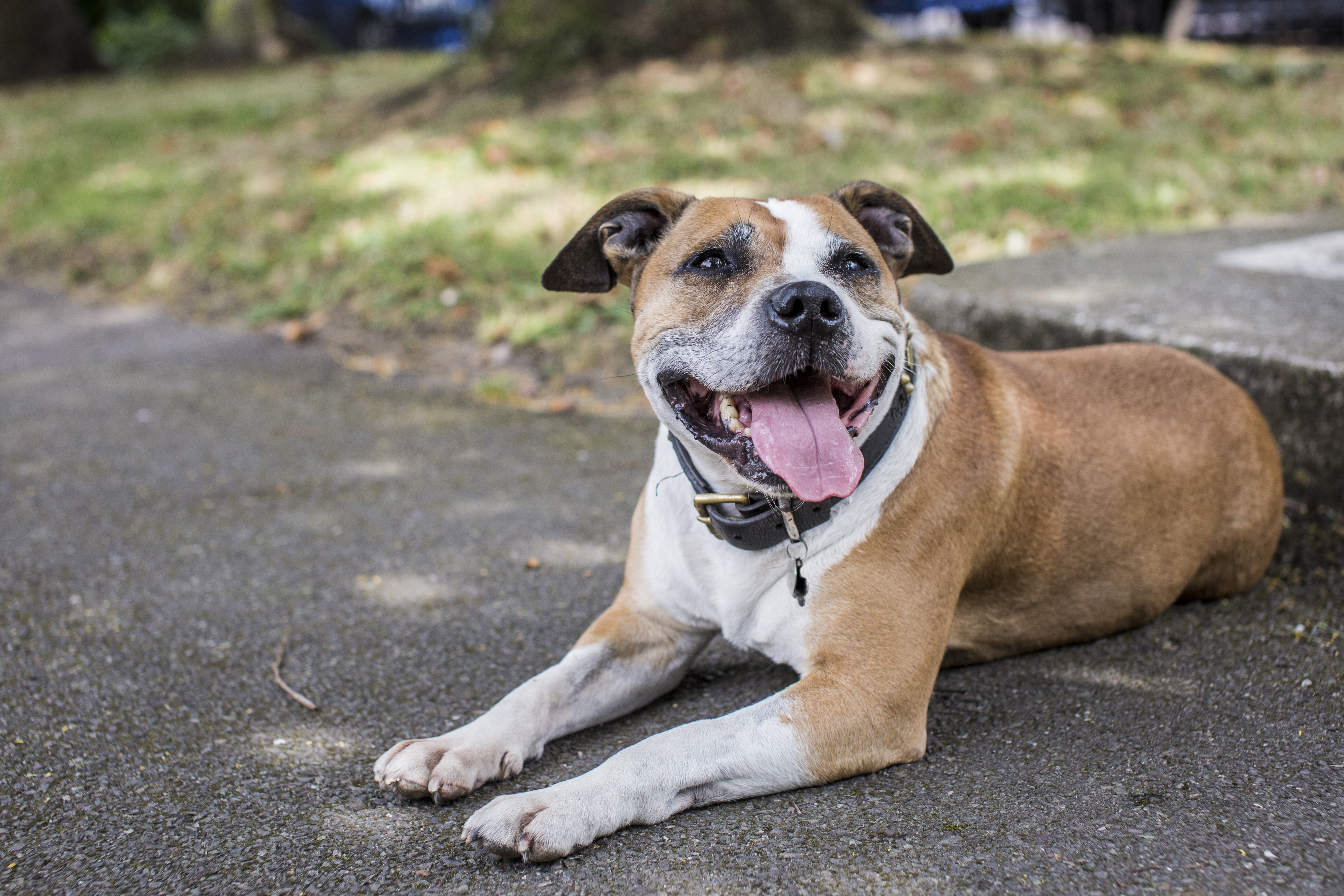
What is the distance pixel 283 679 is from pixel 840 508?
1.70m

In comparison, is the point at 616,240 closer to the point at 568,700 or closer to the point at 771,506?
the point at 771,506

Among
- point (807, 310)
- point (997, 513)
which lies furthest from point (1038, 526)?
point (807, 310)

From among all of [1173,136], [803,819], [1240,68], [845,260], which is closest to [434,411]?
[845,260]

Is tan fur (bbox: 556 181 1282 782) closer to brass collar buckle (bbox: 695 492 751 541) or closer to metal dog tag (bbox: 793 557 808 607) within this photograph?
metal dog tag (bbox: 793 557 808 607)

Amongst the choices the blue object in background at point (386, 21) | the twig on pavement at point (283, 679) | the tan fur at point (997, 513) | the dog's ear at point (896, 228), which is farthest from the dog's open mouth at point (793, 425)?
the blue object in background at point (386, 21)

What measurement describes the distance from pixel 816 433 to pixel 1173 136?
669 centimetres

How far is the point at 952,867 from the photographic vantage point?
7.52 ft

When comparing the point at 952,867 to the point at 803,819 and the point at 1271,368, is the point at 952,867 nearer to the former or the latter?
the point at 803,819

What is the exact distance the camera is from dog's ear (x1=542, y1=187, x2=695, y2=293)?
319cm

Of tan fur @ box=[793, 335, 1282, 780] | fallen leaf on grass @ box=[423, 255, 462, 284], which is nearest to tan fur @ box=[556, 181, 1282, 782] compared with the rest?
tan fur @ box=[793, 335, 1282, 780]

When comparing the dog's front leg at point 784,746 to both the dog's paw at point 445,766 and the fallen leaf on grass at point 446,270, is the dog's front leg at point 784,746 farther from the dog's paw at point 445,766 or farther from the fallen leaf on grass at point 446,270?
the fallen leaf on grass at point 446,270

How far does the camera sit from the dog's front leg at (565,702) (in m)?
2.62

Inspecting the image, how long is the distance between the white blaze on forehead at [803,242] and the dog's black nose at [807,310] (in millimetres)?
203

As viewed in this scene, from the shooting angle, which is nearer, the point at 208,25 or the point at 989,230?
the point at 989,230
